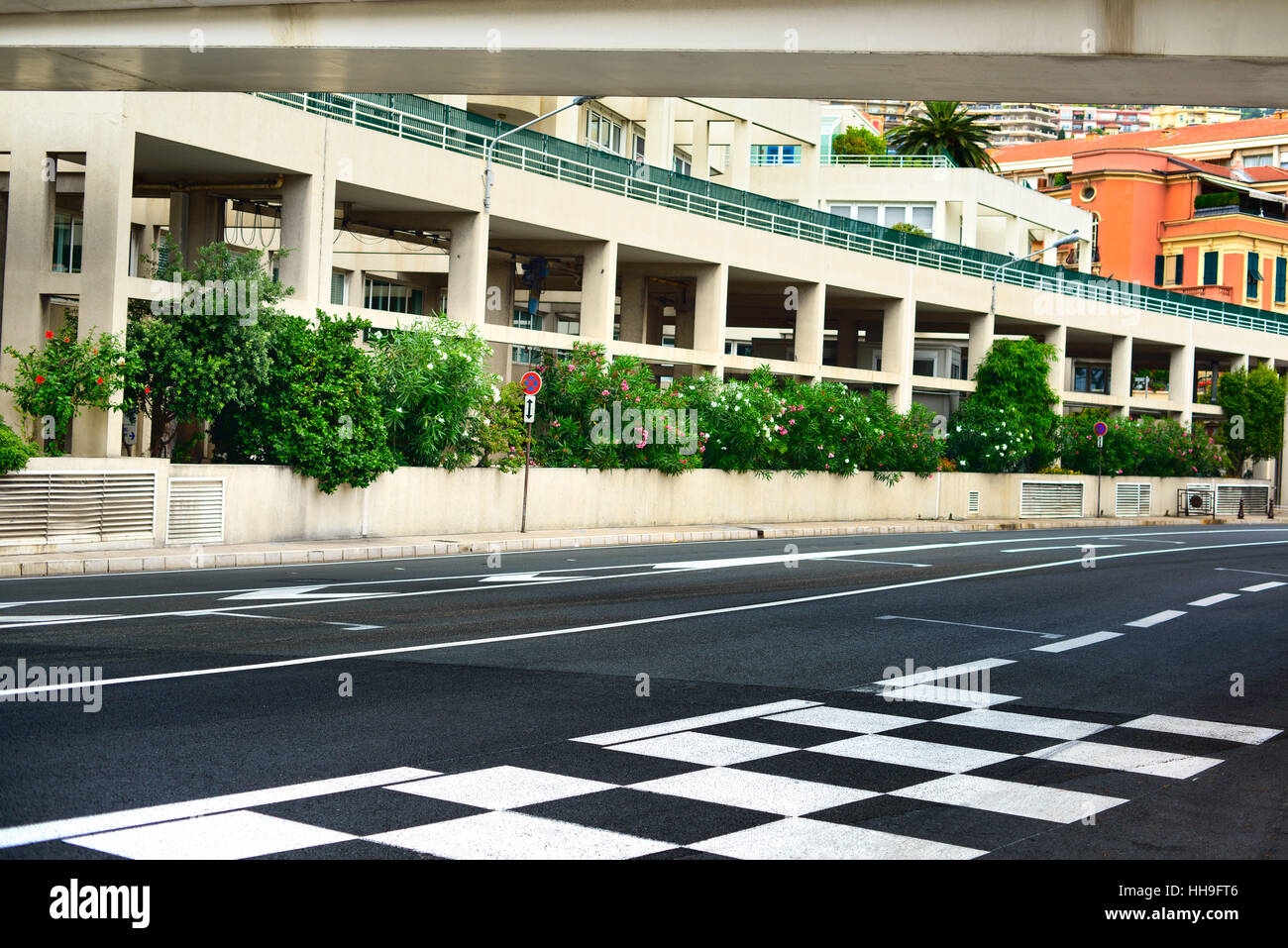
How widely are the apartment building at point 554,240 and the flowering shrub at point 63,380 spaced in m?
1.14

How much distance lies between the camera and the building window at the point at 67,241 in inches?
1176

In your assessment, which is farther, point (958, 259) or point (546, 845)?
point (958, 259)

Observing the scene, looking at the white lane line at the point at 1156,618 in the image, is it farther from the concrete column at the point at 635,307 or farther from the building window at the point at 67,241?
the concrete column at the point at 635,307

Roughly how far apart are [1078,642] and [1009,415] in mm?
32669

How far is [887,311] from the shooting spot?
153 feet

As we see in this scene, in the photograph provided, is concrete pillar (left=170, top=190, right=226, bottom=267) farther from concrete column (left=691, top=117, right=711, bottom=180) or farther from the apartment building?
concrete column (left=691, top=117, right=711, bottom=180)

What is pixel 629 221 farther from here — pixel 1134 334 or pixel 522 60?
pixel 1134 334

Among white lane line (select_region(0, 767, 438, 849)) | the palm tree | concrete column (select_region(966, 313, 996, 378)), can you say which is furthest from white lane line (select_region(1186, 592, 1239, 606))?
the palm tree

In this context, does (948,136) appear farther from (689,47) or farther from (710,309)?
(689,47)

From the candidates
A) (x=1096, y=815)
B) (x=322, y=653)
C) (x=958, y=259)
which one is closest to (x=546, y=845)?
(x=1096, y=815)

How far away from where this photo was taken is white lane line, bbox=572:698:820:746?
27.6 feet

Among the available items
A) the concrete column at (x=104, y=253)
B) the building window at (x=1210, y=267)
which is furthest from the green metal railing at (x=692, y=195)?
the building window at (x=1210, y=267)

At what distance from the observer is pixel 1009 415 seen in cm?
4559

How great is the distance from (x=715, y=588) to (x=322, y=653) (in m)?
7.88
